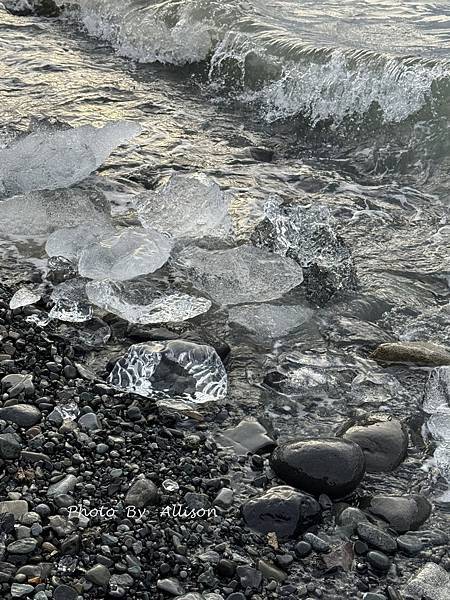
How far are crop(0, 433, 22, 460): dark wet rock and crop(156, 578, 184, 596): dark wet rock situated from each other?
759 millimetres

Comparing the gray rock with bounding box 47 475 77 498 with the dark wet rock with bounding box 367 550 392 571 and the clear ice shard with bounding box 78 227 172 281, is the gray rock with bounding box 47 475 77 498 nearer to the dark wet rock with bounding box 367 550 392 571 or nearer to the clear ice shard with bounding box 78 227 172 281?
the dark wet rock with bounding box 367 550 392 571

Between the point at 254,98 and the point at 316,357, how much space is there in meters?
4.62

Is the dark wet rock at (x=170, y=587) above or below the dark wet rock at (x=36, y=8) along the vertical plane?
below

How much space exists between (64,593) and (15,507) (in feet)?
1.28

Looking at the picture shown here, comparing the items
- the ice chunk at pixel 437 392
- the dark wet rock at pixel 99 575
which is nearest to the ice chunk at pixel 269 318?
the ice chunk at pixel 437 392

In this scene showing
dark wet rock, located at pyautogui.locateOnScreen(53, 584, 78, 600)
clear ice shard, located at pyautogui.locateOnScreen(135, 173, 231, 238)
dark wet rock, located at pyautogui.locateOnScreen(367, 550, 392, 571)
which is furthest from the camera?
clear ice shard, located at pyautogui.locateOnScreen(135, 173, 231, 238)

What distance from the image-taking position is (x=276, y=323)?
3930 mm

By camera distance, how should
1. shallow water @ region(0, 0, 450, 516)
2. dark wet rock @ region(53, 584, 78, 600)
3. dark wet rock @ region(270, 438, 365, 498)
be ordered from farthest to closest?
shallow water @ region(0, 0, 450, 516)
dark wet rock @ region(270, 438, 365, 498)
dark wet rock @ region(53, 584, 78, 600)

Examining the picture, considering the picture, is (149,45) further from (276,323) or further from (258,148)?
(276,323)

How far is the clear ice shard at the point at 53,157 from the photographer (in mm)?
5164

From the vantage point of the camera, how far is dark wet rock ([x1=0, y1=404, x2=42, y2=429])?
301cm

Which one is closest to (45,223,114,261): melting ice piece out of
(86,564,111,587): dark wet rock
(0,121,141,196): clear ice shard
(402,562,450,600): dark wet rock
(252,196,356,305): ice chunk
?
(0,121,141,196): clear ice shard

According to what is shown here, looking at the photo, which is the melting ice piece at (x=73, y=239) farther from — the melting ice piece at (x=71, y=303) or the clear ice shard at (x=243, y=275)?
the clear ice shard at (x=243, y=275)

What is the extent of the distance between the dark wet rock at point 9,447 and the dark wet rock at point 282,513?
0.84m
